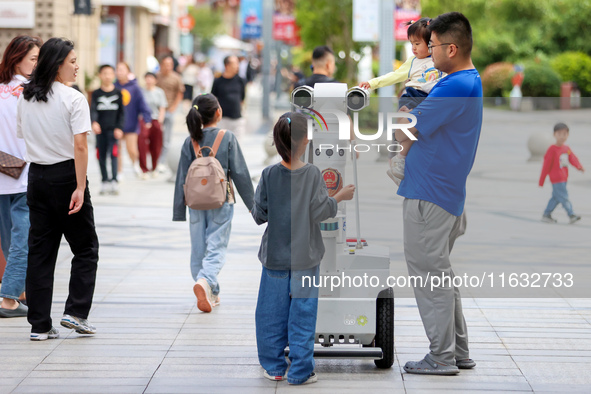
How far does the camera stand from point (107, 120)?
12945 mm

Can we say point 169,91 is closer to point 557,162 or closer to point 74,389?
point 557,162

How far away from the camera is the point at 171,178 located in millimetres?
14875

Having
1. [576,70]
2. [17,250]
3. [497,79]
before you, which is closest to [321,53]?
[17,250]

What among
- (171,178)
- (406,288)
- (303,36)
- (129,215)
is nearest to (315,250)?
(406,288)

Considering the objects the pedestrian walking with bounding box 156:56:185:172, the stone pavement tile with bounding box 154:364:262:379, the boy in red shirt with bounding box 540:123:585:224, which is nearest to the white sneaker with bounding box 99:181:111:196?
the pedestrian walking with bounding box 156:56:185:172

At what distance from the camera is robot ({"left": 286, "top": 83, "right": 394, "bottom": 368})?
199 inches

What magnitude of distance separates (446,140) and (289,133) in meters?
0.80

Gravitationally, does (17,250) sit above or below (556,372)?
above

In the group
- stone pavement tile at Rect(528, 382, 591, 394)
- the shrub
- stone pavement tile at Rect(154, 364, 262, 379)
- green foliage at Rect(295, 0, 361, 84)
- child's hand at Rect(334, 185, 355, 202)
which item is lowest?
stone pavement tile at Rect(154, 364, 262, 379)

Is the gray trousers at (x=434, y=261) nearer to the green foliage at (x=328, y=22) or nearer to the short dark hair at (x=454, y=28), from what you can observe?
the short dark hair at (x=454, y=28)

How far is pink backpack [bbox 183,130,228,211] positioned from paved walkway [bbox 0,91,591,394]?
2.49ft

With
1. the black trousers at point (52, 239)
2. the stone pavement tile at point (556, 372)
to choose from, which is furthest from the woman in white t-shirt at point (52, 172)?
the stone pavement tile at point (556, 372)

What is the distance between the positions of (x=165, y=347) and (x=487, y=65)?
139 feet

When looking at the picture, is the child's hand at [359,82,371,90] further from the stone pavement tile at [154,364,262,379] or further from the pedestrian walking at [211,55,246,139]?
the pedestrian walking at [211,55,246,139]
